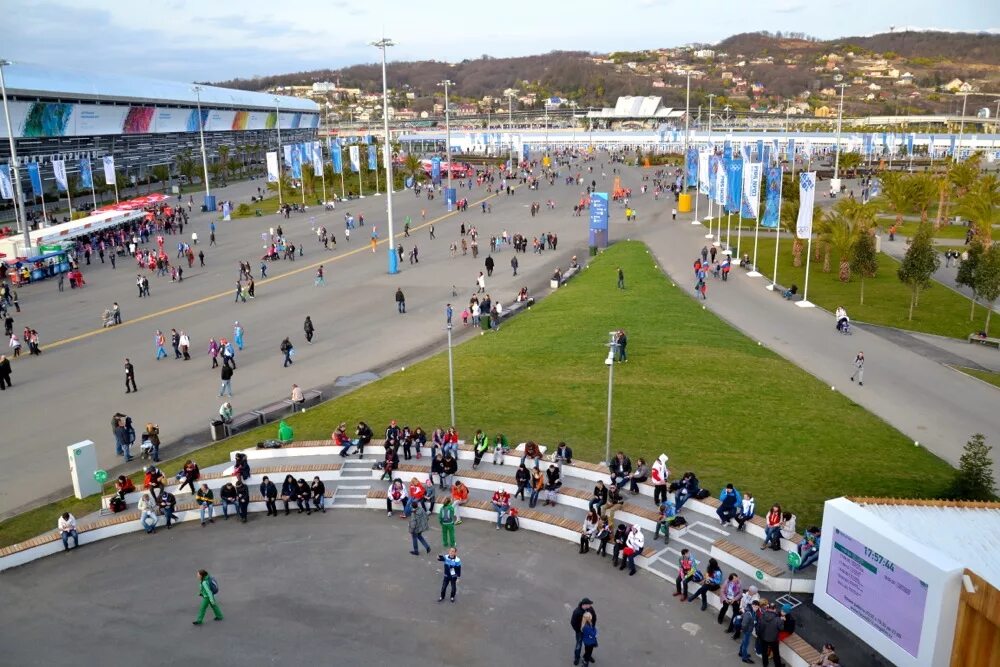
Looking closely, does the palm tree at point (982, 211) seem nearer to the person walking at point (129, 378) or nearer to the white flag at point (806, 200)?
the white flag at point (806, 200)

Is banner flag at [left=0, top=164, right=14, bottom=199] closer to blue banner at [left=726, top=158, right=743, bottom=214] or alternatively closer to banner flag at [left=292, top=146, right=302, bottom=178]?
banner flag at [left=292, top=146, right=302, bottom=178]

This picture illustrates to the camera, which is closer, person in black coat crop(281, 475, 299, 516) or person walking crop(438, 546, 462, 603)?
person walking crop(438, 546, 462, 603)

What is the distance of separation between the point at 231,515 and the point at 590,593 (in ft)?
25.8

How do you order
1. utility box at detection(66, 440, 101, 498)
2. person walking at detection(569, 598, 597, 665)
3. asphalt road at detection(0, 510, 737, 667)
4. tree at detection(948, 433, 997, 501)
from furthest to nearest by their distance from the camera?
utility box at detection(66, 440, 101, 498)
tree at detection(948, 433, 997, 501)
asphalt road at detection(0, 510, 737, 667)
person walking at detection(569, 598, 597, 665)

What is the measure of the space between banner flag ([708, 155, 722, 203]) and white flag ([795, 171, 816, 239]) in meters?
10.2

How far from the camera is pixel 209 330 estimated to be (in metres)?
29.4

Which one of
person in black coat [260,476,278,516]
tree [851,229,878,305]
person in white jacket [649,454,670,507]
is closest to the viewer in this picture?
person in white jacket [649,454,670,507]

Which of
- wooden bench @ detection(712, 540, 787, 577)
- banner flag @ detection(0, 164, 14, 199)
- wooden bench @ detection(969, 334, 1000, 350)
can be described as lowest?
wooden bench @ detection(969, 334, 1000, 350)

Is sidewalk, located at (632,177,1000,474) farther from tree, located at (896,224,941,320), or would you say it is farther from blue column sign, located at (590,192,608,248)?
blue column sign, located at (590,192,608,248)

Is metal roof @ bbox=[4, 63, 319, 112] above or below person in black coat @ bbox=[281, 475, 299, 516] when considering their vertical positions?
above

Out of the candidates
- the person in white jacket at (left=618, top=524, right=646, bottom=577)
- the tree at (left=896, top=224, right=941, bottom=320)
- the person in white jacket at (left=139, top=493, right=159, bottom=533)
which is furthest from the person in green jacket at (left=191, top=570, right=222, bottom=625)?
the tree at (left=896, top=224, right=941, bottom=320)

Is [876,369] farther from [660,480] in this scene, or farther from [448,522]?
[448,522]

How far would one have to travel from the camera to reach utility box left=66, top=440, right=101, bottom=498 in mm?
16531

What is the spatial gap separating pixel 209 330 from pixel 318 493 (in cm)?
1598
